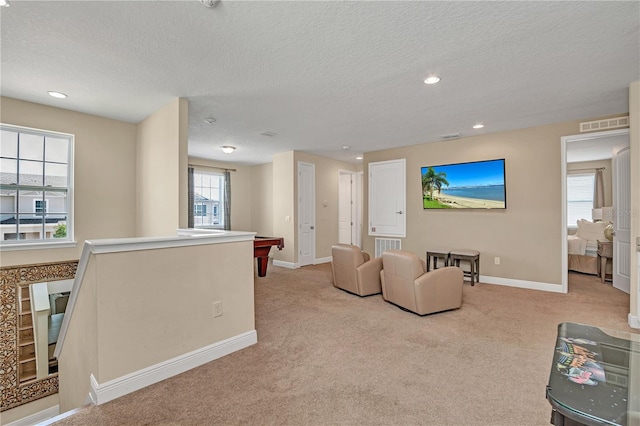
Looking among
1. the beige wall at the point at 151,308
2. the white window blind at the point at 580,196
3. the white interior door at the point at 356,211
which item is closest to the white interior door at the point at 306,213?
the white interior door at the point at 356,211

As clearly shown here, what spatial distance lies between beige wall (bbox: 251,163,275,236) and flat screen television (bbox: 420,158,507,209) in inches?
159

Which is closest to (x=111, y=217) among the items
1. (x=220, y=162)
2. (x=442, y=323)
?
(x=220, y=162)

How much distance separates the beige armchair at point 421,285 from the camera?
3.34 metres

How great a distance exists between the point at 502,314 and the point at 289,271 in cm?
385

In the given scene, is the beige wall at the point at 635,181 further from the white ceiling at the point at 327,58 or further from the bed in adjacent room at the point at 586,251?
the bed in adjacent room at the point at 586,251

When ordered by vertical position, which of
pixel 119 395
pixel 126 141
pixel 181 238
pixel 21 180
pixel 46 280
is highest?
pixel 126 141

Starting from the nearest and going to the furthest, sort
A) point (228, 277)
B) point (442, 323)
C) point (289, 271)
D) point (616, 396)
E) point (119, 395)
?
1. point (616, 396)
2. point (119, 395)
3. point (228, 277)
4. point (442, 323)
5. point (289, 271)

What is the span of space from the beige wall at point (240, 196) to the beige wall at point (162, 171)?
3264 millimetres

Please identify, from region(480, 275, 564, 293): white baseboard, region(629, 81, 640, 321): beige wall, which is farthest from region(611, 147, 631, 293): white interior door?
region(629, 81, 640, 321): beige wall

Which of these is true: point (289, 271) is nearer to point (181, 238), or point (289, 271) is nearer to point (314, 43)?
point (181, 238)

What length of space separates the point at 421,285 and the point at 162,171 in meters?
3.52

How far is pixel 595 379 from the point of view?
1.24m

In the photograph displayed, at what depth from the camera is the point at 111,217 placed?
4.22 meters

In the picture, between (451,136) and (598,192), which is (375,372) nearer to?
(451,136)
